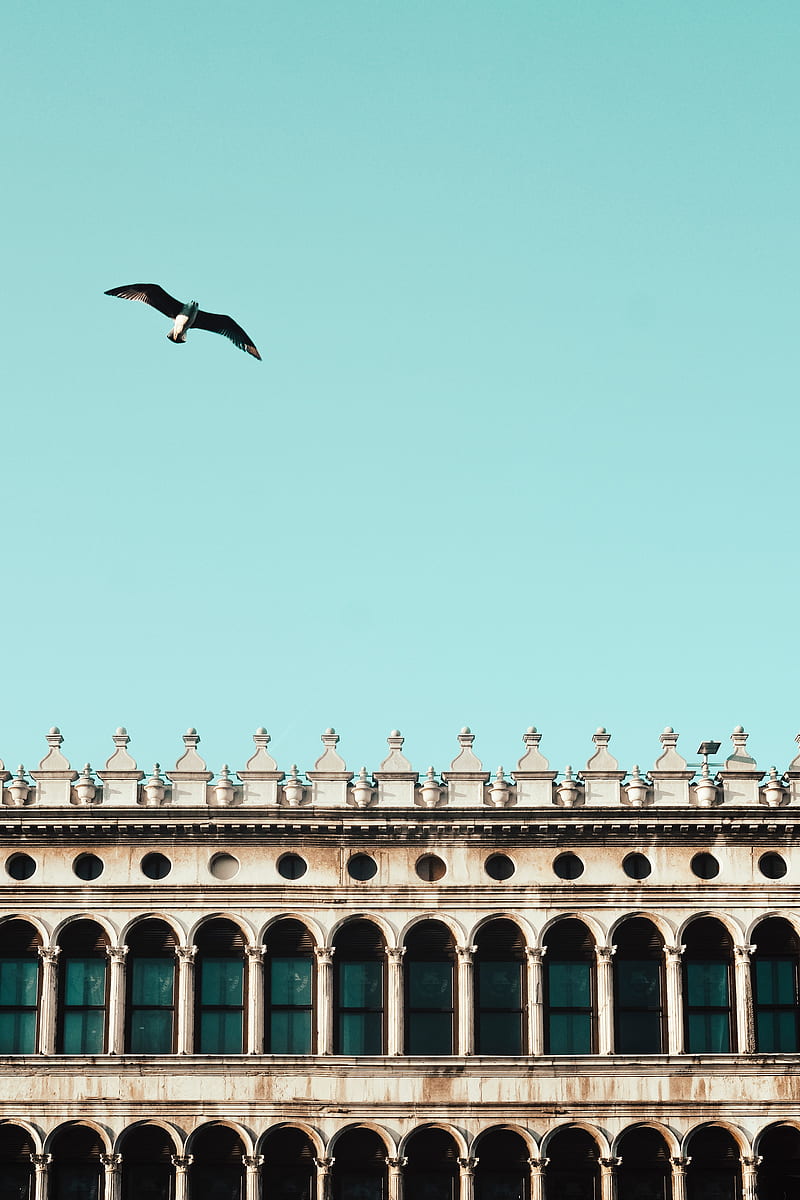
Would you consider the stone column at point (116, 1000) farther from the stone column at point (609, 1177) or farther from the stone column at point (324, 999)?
the stone column at point (609, 1177)

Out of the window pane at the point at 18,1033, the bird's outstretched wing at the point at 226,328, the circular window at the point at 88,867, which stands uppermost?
the bird's outstretched wing at the point at 226,328

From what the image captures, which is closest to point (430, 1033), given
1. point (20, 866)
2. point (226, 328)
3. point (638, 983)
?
point (638, 983)

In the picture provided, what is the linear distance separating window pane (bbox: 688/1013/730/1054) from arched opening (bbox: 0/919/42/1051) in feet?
42.1

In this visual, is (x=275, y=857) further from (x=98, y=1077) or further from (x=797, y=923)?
(x=797, y=923)

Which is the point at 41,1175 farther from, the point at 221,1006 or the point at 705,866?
the point at 705,866

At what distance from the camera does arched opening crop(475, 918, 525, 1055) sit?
5275 centimetres

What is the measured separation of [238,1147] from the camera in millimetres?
51906

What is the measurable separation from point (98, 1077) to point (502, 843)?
9.10 metres

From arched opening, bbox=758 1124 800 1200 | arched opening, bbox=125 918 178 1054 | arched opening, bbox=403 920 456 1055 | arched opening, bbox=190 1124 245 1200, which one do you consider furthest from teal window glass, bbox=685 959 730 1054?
arched opening, bbox=125 918 178 1054

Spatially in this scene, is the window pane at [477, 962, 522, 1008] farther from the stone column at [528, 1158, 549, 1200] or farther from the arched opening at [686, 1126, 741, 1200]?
the arched opening at [686, 1126, 741, 1200]

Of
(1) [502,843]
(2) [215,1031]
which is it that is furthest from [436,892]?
(2) [215,1031]

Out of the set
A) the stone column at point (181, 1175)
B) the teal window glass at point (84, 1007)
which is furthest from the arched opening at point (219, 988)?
the stone column at point (181, 1175)

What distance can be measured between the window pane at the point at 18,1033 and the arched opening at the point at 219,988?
3.20m

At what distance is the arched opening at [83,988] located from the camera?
5266 centimetres
